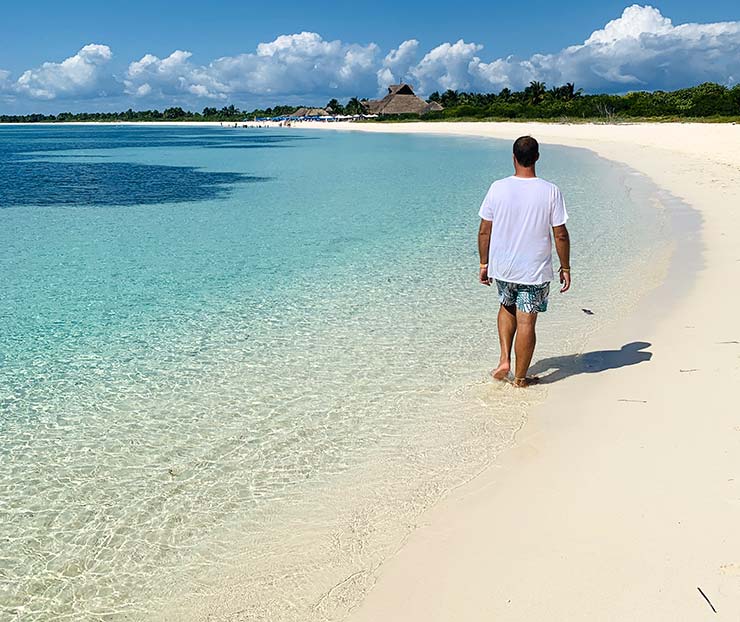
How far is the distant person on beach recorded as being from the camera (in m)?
4.84

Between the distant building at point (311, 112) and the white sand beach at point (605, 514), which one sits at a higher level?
the distant building at point (311, 112)

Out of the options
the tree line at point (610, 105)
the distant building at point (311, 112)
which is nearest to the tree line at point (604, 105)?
the tree line at point (610, 105)

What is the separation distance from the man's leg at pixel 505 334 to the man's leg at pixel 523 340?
3.9 inches

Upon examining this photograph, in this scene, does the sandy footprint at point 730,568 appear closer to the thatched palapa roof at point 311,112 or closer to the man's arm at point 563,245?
the man's arm at point 563,245

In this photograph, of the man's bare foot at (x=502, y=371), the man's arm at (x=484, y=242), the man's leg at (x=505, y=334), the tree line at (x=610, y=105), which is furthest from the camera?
the tree line at (x=610, y=105)

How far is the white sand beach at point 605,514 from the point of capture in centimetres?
293

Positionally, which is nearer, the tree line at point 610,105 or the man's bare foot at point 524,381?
the man's bare foot at point 524,381

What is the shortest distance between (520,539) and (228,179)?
27.1 m

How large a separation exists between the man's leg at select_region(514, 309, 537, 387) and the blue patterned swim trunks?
0.06 m

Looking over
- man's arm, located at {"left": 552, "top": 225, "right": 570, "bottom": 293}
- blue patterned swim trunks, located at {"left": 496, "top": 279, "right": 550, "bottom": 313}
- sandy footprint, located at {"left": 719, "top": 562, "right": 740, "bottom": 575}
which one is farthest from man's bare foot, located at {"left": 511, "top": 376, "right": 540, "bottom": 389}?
sandy footprint, located at {"left": 719, "top": 562, "right": 740, "bottom": 575}

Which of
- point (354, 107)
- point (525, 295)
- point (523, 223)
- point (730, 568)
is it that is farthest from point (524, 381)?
point (354, 107)

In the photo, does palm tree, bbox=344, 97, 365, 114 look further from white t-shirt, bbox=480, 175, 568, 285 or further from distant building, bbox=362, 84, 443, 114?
white t-shirt, bbox=480, 175, 568, 285

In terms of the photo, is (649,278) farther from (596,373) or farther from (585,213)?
(585,213)

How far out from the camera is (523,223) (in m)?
4.90
